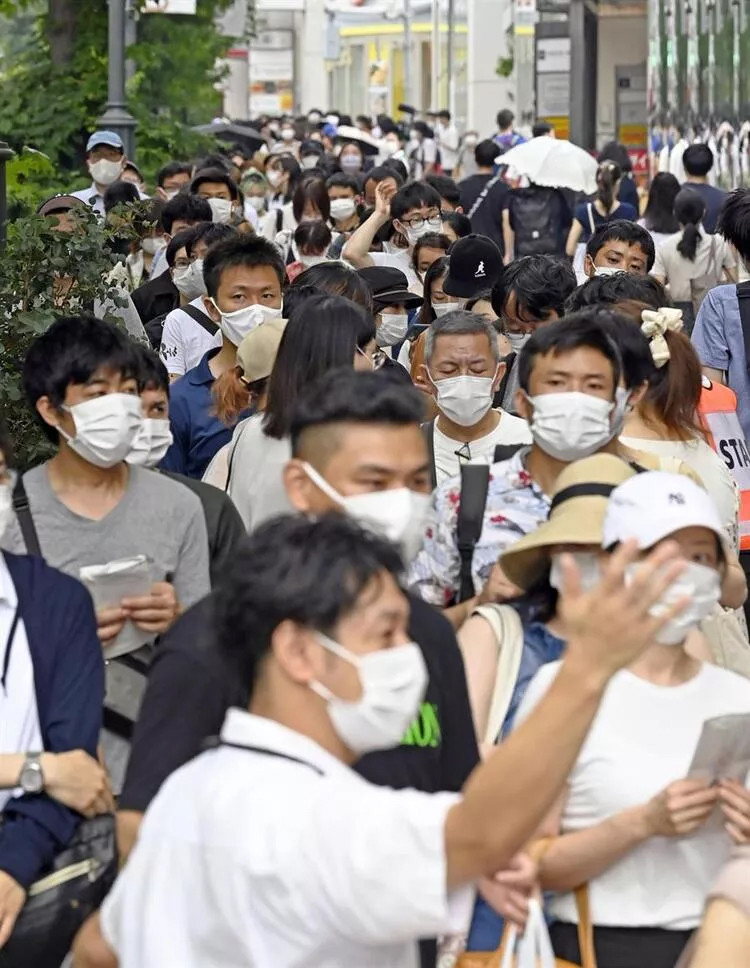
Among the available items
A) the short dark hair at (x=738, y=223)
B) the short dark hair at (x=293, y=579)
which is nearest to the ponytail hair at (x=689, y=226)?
the short dark hair at (x=738, y=223)

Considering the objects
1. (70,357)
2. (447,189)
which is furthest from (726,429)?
(447,189)

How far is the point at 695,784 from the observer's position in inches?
162

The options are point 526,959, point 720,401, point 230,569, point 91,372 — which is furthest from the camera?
point 720,401

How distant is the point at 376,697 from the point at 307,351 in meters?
2.91

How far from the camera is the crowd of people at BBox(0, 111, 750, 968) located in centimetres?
314

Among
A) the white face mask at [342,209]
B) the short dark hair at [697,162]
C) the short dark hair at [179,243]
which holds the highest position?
the short dark hair at [697,162]

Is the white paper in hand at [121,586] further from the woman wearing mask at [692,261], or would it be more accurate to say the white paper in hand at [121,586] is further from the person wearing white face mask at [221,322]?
the woman wearing mask at [692,261]

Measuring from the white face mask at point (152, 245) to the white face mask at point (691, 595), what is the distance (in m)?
8.79

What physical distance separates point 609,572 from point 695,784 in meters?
1.07

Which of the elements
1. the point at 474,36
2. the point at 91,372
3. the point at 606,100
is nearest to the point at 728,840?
the point at 91,372

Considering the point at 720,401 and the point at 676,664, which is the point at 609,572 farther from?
the point at 720,401

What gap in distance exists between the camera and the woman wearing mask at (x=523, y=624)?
452cm

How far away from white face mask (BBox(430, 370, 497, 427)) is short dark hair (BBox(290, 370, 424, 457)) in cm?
227

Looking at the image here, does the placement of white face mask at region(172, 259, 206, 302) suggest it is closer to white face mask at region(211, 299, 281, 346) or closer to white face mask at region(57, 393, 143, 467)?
white face mask at region(211, 299, 281, 346)
